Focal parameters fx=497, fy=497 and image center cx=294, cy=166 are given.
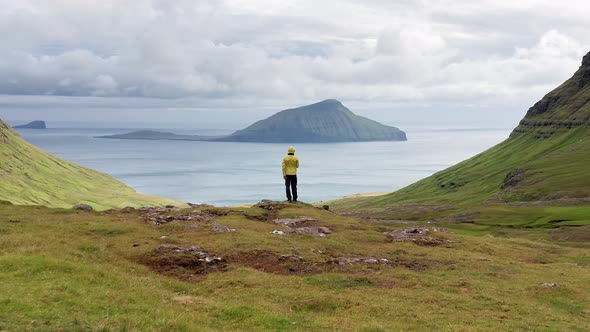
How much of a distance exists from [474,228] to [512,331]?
7954 centimetres

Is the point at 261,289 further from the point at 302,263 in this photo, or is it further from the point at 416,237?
the point at 416,237

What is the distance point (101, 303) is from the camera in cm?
2094

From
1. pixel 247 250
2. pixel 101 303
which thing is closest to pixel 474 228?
pixel 247 250

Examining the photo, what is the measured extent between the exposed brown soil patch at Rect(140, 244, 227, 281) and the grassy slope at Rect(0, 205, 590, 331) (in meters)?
0.92

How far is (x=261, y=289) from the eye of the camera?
2825 centimetres

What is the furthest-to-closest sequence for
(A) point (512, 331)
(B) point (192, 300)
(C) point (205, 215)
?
(C) point (205, 215) → (B) point (192, 300) → (A) point (512, 331)

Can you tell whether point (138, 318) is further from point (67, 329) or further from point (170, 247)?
point (170, 247)

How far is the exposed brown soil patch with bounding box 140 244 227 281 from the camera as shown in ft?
105

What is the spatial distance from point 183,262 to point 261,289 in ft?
25.6

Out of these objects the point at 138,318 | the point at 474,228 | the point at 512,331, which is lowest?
the point at 474,228

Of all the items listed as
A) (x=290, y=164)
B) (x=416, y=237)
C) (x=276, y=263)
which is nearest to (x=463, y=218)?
(x=416, y=237)

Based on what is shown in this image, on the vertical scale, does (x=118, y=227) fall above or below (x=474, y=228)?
above

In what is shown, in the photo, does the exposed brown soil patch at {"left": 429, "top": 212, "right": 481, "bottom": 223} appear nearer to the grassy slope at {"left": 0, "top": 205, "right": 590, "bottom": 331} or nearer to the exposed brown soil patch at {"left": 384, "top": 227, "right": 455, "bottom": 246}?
the exposed brown soil patch at {"left": 384, "top": 227, "right": 455, "bottom": 246}

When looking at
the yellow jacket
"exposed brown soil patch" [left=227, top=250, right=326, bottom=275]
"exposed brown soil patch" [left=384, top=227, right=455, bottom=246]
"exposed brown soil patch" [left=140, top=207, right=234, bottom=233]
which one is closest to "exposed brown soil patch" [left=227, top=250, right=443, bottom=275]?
"exposed brown soil patch" [left=227, top=250, right=326, bottom=275]
